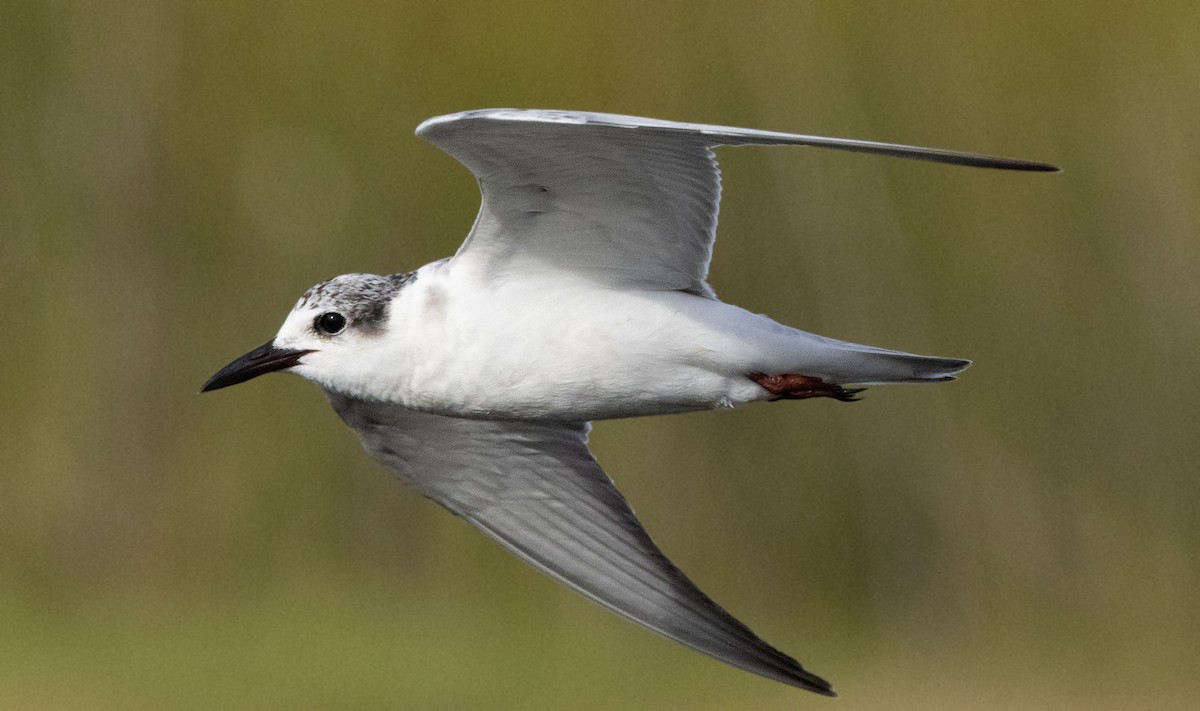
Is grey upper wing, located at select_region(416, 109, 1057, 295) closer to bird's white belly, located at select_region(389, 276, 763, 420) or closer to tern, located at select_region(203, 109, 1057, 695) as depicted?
tern, located at select_region(203, 109, 1057, 695)

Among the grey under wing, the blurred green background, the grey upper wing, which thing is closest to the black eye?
the grey upper wing

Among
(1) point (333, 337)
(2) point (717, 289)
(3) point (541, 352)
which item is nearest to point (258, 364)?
(1) point (333, 337)

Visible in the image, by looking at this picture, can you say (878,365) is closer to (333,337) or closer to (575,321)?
(575,321)

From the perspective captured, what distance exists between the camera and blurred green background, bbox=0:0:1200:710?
34.0 feet

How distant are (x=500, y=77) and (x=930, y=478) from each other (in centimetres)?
376

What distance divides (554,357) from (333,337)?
0.63 m

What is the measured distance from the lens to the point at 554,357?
4.78m

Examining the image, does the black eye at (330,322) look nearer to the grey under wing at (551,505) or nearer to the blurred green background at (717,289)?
the grey under wing at (551,505)

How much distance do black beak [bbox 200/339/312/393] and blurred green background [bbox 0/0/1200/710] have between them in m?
5.53

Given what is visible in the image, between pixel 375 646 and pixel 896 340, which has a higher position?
pixel 896 340

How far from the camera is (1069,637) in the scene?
1050 centimetres

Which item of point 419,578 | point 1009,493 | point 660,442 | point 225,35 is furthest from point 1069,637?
point 225,35

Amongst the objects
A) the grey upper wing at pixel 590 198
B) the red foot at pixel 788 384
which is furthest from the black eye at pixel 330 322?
the red foot at pixel 788 384

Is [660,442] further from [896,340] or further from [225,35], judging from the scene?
[225,35]
